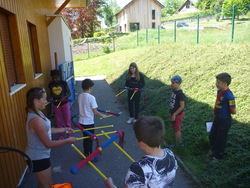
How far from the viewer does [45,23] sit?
318 inches

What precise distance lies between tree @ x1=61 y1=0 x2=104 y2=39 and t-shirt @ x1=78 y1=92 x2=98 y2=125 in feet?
115

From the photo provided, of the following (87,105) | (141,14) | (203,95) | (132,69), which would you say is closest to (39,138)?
(87,105)

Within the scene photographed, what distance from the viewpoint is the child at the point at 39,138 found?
2.45 meters

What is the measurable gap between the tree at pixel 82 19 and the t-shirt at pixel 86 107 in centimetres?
3495

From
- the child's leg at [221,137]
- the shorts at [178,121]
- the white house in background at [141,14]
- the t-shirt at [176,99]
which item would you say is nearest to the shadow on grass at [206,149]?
the child's leg at [221,137]

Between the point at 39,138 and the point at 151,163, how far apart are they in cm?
139

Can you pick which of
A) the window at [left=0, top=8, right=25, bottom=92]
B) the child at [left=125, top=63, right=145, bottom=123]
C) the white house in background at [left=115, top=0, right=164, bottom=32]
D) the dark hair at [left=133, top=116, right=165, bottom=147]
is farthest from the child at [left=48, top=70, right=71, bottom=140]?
the white house in background at [left=115, top=0, right=164, bottom=32]

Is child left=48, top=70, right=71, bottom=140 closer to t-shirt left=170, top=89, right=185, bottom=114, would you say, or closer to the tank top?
t-shirt left=170, top=89, right=185, bottom=114

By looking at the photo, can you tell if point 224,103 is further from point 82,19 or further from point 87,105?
point 82,19

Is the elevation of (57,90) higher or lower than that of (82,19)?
lower


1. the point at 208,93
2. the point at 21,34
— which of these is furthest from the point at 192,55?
the point at 21,34

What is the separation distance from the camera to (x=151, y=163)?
1756mm

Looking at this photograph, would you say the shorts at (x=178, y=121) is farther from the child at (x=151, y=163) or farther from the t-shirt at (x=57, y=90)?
the t-shirt at (x=57, y=90)

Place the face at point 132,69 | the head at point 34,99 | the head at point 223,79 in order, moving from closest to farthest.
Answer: the head at point 34,99 < the head at point 223,79 < the face at point 132,69
